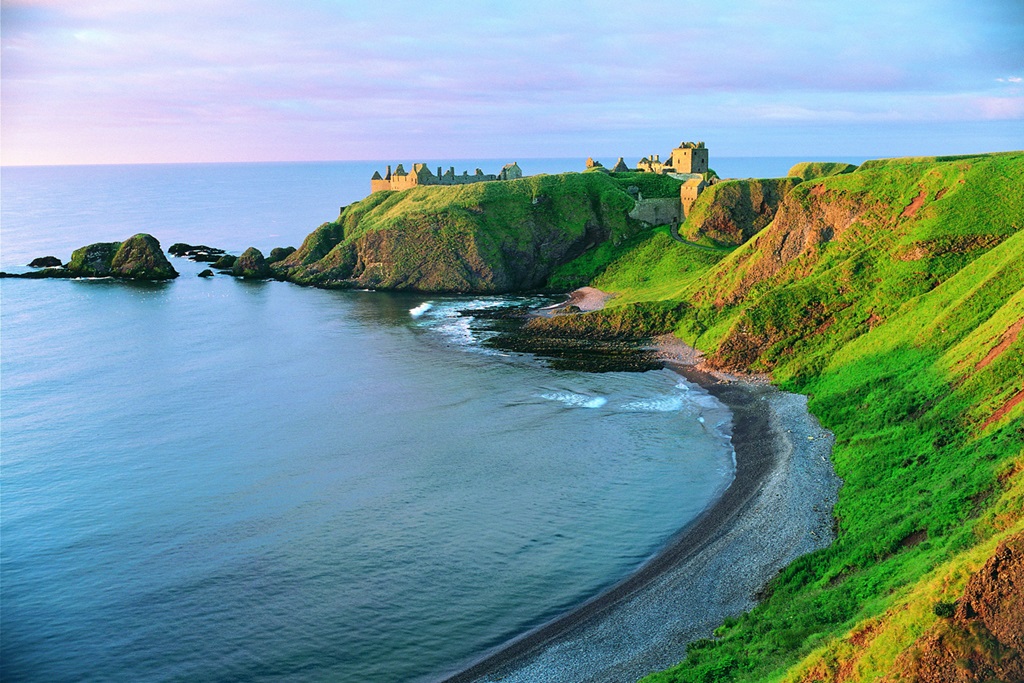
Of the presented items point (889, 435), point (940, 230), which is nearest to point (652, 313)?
point (940, 230)

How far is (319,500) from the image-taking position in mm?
49375

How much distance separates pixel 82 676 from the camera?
110ft

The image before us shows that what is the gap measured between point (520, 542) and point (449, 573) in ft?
15.5

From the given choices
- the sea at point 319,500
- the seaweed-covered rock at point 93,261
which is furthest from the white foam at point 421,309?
the seaweed-covered rock at point 93,261

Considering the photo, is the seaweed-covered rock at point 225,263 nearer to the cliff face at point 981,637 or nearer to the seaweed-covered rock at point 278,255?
the seaweed-covered rock at point 278,255

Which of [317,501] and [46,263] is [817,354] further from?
[46,263]

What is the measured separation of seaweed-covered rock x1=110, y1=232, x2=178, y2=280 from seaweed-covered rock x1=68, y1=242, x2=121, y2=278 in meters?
1.65

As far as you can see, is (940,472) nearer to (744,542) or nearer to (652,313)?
(744,542)

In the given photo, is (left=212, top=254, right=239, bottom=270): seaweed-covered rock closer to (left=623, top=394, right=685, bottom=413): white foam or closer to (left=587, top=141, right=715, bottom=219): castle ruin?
(left=587, top=141, right=715, bottom=219): castle ruin

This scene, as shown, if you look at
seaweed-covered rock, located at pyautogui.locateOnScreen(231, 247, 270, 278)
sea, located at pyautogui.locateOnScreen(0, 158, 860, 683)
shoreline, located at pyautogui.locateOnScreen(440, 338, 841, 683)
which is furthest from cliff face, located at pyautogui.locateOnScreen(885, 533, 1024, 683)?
seaweed-covered rock, located at pyautogui.locateOnScreen(231, 247, 270, 278)

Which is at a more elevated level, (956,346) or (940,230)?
(940,230)

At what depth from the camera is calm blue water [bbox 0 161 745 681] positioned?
3606 cm

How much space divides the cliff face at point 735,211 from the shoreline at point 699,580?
68.6m

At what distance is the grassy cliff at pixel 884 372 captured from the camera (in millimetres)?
28672
